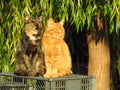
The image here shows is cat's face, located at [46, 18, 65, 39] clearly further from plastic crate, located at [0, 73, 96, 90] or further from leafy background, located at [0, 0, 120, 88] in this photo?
leafy background, located at [0, 0, 120, 88]

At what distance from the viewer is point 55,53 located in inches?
178

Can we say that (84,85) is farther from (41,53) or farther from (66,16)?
(66,16)

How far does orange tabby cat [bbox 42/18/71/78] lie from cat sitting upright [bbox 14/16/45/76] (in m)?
0.08

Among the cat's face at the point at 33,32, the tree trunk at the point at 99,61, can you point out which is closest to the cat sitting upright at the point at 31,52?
the cat's face at the point at 33,32

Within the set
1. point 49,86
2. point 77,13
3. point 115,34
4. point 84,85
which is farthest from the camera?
point 115,34

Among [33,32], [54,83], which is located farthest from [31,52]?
[54,83]

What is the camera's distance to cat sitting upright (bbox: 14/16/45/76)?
→ 180 inches

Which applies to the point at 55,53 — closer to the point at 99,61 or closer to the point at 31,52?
the point at 31,52

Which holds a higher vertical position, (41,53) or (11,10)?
(11,10)

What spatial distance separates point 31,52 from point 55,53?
0.28 m

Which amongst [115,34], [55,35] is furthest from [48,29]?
[115,34]

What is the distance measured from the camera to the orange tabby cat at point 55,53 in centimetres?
452

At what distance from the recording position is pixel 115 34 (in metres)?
7.43

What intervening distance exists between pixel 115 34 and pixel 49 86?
12.0 feet
